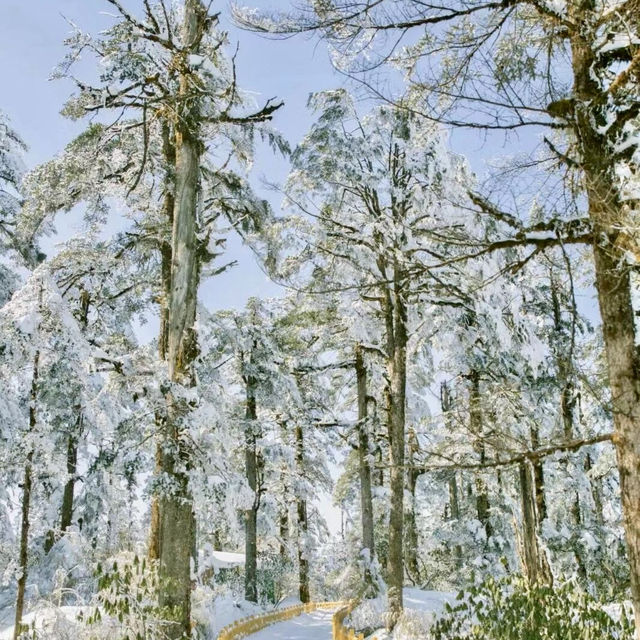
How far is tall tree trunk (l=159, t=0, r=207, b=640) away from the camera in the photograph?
709 centimetres

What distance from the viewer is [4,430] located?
13219mm

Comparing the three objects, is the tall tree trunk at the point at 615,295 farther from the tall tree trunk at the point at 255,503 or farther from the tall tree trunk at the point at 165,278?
the tall tree trunk at the point at 255,503

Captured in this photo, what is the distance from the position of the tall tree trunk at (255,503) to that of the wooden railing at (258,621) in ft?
5.25

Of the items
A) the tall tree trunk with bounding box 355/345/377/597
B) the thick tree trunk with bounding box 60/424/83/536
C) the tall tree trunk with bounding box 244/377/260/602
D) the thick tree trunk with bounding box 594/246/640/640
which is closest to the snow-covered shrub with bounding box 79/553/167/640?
the thick tree trunk with bounding box 594/246/640/640

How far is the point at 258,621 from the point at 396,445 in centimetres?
592

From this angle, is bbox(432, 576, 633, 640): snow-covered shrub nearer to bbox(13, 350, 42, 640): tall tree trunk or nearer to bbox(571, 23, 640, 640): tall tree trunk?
bbox(571, 23, 640, 640): tall tree trunk

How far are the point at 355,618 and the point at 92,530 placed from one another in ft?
34.9

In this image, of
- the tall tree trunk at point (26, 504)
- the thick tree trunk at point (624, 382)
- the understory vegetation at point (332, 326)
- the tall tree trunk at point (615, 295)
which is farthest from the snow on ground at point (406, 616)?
the tall tree trunk at point (26, 504)

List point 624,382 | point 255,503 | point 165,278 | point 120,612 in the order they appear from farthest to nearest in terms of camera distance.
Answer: point 255,503 → point 165,278 → point 120,612 → point 624,382

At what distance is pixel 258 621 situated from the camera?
13.7 meters

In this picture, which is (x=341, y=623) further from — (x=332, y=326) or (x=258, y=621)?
(x=332, y=326)

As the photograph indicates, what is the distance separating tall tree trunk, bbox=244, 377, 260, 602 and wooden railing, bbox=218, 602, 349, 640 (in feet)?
5.25

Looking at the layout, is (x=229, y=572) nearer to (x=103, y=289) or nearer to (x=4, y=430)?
(x=4, y=430)

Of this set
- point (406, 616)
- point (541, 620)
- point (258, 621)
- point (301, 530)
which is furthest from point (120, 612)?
point (301, 530)
